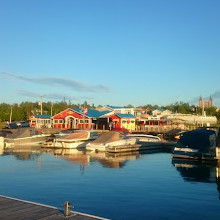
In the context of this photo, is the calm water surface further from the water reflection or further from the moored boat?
the moored boat

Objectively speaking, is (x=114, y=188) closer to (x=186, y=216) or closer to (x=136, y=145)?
(x=186, y=216)

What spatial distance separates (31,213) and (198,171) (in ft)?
66.9

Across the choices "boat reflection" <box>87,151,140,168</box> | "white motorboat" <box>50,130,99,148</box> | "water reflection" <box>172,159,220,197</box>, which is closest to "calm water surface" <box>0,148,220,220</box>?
"water reflection" <box>172,159,220,197</box>

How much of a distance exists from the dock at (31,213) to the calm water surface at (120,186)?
353cm

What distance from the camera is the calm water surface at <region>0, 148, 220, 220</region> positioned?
15984 mm

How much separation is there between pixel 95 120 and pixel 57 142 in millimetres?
31520

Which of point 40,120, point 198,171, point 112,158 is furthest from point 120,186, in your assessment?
point 40,120

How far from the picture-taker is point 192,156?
1313 inches

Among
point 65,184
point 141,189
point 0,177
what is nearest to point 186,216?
point 141,189

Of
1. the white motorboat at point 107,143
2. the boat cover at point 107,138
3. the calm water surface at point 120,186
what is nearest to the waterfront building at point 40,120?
the boat cover at point 107,138

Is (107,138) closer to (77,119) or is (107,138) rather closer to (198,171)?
(198,171)

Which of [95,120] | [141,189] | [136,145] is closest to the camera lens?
[141,189]

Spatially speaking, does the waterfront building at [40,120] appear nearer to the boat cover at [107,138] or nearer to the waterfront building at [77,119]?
the waterfront building at [77,119]

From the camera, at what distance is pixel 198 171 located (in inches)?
1113
